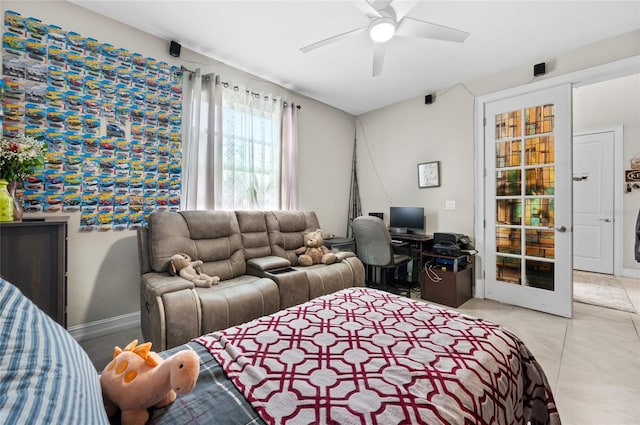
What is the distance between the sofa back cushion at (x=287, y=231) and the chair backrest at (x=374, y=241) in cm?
62

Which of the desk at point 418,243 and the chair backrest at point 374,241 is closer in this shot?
the chair backrest at point 374,241

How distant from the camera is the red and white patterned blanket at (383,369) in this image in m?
0.78

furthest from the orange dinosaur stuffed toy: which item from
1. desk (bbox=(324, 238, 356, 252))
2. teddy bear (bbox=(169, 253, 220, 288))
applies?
desk (bbox=(324, 238, 356, 252))

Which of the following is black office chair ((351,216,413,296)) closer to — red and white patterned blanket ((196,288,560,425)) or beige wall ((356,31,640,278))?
beige wall ((356,31,640,278))

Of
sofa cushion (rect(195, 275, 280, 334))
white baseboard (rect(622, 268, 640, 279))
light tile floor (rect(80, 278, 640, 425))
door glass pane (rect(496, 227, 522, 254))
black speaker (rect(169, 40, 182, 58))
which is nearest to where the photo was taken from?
light tile floor (rect(80, 278, 640, 425))

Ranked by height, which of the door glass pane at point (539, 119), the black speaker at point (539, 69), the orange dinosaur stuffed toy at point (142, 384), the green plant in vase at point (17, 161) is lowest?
the orange dinosaur stuffed toy at point (142, 384)

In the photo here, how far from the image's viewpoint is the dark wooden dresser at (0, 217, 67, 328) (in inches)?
64.2

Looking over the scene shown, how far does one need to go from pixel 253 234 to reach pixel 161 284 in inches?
45.7

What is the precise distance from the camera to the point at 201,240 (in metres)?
2.58

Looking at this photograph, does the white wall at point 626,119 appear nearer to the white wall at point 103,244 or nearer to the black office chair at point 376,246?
the black office chair at point 376,246

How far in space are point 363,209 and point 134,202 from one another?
3310 mm

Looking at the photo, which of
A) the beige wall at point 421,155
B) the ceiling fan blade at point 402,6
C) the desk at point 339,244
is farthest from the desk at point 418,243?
the ceiling fan blade at point 402,6

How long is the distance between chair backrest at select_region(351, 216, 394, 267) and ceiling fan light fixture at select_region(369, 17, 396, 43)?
1.73 m

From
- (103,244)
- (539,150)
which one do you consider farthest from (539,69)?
(103,244)
